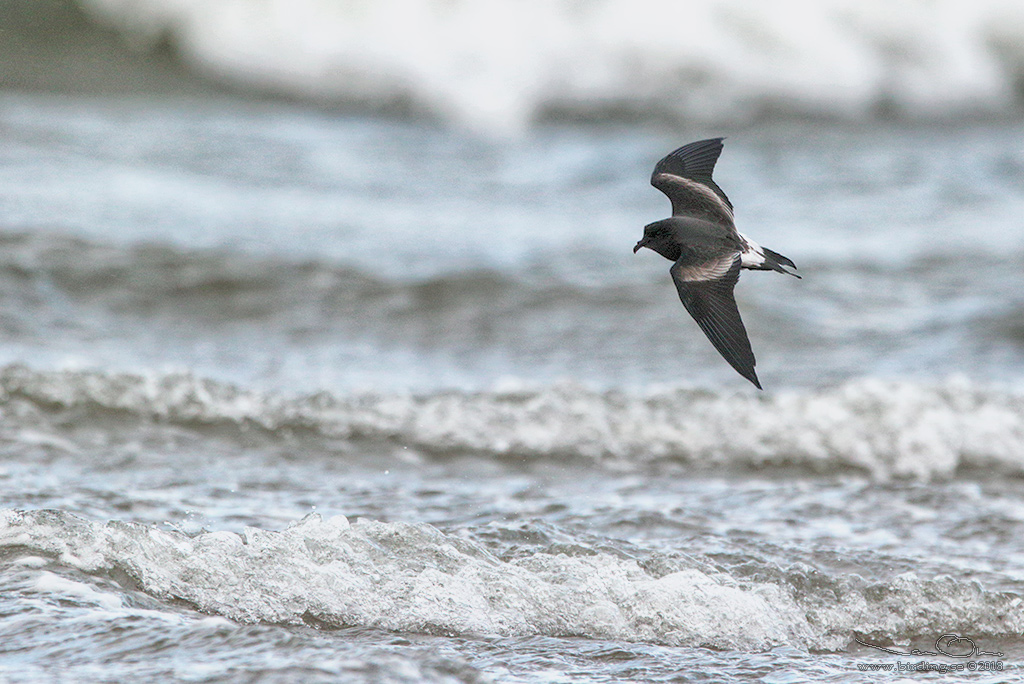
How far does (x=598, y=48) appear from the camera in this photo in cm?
1222

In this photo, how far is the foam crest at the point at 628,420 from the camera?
191 inches

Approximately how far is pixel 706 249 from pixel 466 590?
1.16m

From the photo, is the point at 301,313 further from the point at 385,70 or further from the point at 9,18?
the point at 9,18

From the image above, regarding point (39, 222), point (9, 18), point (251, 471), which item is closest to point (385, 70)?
point (9, 18)

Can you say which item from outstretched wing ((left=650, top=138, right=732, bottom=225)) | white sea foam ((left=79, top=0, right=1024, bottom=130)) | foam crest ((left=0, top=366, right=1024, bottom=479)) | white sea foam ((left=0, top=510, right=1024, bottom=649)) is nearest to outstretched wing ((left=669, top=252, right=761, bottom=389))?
outstretched wing ((left=650, top=138, right=732, bottom=225))

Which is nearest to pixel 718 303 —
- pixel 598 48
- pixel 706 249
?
pixel 706 249

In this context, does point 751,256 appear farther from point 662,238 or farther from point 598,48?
point 598,48

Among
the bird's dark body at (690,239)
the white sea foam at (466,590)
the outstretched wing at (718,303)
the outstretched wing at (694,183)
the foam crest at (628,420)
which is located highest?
the outstretched wing at (694,183)

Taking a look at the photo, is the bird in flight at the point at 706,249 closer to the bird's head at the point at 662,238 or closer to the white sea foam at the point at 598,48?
the bird's head at the point at 662,238

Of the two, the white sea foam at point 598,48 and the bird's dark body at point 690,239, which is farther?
the white sea foam at point 598,48

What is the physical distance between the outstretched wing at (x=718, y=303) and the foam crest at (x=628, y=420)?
1480mm

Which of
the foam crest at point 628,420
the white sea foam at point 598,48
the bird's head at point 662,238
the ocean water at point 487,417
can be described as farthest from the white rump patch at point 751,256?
the white sea foam at point 598,48

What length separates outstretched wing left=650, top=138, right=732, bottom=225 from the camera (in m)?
3.88

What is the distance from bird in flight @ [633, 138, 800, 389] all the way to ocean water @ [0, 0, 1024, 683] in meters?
0.72
